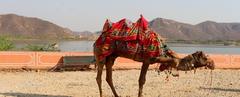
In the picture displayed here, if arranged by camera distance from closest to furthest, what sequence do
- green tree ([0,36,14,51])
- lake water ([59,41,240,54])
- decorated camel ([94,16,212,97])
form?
decorated camel ([94,16,212,97]), green tree ([0,36,14,51]), lake water ([59,41,240,54])

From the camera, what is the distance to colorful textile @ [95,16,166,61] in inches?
487

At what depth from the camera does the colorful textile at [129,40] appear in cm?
1237

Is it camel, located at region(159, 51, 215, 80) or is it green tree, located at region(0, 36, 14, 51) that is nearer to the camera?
camel, located at region(159, 51, 215, 80)

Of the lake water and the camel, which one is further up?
the camel

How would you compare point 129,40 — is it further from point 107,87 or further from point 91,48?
point 91,48

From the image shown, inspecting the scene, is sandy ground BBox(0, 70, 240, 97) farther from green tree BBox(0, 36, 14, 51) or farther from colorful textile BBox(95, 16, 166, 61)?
green tree BBox(0, 36, 14, 51)

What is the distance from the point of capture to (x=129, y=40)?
41.0ft

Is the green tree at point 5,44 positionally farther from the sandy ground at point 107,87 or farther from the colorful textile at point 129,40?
the colorful textile at point 129,40

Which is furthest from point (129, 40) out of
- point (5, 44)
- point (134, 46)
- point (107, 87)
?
point (5, 44)

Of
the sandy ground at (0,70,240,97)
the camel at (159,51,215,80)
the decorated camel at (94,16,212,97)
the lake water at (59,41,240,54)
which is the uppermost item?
the decorated camel at (94,16,212,97)

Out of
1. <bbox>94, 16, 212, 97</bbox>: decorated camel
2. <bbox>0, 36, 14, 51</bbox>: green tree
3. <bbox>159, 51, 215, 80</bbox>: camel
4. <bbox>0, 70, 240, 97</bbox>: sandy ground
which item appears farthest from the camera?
<bbox>0, 36, 14, 51</bbox>: green tree

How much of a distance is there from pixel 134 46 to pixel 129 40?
20cm

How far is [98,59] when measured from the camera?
13.0 m

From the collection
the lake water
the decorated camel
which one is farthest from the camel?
the lake water
